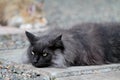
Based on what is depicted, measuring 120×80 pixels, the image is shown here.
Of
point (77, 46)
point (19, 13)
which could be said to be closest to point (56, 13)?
point (19, 13)

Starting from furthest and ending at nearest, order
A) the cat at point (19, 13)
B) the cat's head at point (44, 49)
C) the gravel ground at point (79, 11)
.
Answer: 1. the gravel ground at point (79, 11)
2. the cat at point (19, 13)
3. the cat's head at point (44, 49)

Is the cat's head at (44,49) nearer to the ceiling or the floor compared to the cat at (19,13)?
nearer to the ceiling

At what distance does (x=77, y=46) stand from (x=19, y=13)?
5735 mm

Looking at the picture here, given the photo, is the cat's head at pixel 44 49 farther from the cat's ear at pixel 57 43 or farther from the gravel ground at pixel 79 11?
the gravel ground at pixel 79 11

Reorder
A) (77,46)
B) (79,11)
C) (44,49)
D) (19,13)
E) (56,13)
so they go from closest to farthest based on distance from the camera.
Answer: (44,49)
(77,46)
(79,11)
(56,13)
(19,13)

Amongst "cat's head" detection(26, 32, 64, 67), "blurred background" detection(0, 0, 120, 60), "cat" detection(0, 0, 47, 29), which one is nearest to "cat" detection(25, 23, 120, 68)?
"cat's head" detection(26, 32, 64, 67)

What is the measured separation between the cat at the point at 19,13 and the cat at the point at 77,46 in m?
4.46

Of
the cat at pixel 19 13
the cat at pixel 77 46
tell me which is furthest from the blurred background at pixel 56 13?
the cat at pixel 77 46

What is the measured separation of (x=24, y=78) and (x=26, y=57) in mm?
776

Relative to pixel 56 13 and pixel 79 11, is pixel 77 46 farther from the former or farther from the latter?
pixel 56 13

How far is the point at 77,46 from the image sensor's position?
17.1 ft

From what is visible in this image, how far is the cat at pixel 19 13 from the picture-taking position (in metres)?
10.0

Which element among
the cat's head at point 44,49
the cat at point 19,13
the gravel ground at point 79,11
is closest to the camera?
the cat's head at point 44,49

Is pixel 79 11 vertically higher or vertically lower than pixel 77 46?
lower
